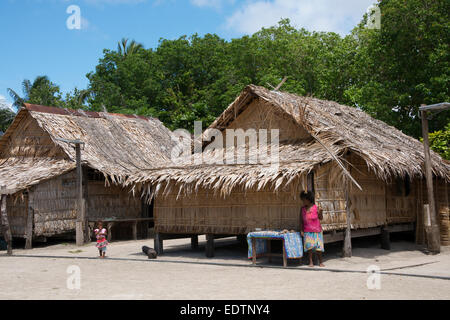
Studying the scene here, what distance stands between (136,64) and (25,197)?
2291 centimetres

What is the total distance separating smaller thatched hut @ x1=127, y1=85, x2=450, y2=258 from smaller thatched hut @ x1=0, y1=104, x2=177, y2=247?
517 centimetres

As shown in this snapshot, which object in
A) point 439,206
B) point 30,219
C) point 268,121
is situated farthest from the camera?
point 30,219

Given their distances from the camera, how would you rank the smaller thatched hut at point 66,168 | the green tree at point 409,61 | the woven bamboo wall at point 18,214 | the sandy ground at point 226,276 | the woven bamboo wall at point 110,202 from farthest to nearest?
the green tree at point 409,61
the woven bamboo wall at point 110,202
the woven bamboo wall at point 18,214
the smaller thatched hut at point 66,168
the sandy ground at point 226,276

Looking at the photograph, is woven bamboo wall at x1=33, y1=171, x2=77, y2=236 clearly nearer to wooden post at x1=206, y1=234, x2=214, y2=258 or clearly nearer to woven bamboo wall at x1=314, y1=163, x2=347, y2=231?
wooden post at x1=206, y1=234, x2=214, y2=258

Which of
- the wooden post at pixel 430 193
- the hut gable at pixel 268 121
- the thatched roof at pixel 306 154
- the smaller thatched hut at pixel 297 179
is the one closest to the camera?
the thatched roof at pixel 306 154

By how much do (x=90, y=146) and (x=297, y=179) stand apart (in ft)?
35.7

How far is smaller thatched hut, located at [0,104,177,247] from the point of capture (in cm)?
1638

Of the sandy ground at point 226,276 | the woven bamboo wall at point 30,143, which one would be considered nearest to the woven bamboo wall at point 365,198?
the sandy ground at point 226,276

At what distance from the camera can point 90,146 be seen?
18766mm

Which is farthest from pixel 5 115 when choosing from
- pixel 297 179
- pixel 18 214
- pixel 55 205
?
pixel 297 179

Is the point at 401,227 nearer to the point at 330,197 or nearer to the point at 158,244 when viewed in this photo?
the point at 330,197

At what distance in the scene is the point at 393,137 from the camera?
1409 centimetres

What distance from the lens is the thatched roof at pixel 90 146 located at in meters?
17.1

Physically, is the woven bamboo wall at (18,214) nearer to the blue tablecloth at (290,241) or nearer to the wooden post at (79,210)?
the wooden post at (79,210)
